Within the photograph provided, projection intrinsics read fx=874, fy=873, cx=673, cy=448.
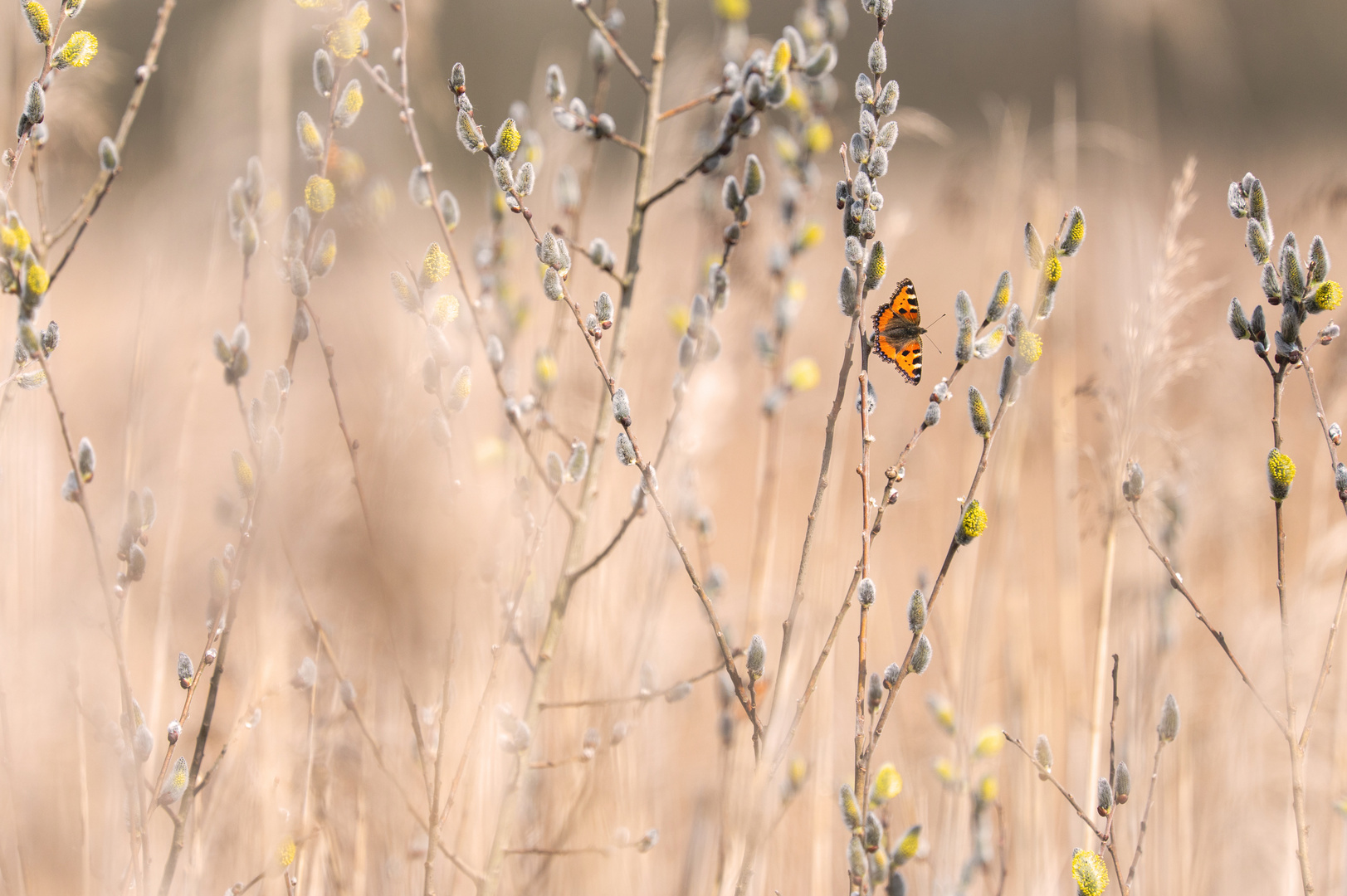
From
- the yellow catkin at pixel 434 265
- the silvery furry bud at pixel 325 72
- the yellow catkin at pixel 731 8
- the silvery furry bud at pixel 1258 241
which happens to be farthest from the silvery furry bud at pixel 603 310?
the yellow catkin at pixel 731 8

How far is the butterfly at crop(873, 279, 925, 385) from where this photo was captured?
939 mm

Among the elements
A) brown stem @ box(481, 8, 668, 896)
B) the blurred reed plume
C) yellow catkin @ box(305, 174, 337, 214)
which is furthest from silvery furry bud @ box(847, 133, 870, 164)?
yellow catkin @ box(305, 174, 337, 214)

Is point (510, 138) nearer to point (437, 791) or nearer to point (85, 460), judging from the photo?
point (85, 460)

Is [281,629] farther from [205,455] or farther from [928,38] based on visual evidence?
[928,38]

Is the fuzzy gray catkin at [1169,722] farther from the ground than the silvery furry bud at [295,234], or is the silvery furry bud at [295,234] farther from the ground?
the silvery furry bud at [295,234]

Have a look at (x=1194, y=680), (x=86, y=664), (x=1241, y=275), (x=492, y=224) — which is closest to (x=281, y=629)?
(x=86, y=664)

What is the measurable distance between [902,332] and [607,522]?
76 cm

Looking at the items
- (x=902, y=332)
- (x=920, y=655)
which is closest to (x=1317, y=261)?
(x=902, y=332)

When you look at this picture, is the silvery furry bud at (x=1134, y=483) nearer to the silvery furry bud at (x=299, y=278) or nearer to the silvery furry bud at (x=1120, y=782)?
the silvery furry bud at (x=1120, y=782)

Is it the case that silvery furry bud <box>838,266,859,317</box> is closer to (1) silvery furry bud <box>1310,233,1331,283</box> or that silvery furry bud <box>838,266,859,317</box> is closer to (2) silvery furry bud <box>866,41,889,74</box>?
(2) silvery furry bud <box>866,41,889,74</box>

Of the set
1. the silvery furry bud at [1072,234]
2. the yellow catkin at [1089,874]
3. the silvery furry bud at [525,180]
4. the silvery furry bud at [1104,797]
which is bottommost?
the yellow catkin at [1089,874]

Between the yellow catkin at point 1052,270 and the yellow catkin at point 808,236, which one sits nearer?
the yellow catkin at point 1052,270

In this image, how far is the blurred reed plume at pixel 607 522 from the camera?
79 cm

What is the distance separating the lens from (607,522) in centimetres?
157
